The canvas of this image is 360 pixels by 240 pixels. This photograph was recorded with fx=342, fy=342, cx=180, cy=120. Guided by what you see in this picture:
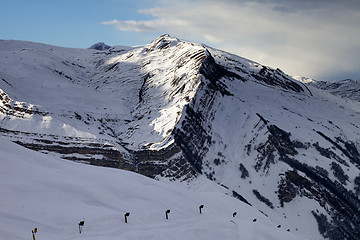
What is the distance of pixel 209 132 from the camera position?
8656 cm

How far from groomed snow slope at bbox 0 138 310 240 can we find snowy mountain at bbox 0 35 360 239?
45.0 meters

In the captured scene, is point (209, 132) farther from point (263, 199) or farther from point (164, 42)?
point (164, 42)

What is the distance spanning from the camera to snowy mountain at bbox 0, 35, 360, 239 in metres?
72.6

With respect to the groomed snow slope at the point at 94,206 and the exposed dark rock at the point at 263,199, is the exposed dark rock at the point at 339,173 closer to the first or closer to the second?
the exposed dark rock at the point at 263,199

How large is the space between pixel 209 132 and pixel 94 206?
69.0 m

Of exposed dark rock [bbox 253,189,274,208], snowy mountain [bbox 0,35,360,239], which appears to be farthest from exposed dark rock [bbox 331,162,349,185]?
exposed dark rock [bbox 253,189,274,208]

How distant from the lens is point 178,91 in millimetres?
93812

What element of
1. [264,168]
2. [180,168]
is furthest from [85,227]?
[264,168]

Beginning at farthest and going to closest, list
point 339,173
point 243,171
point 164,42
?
A: point 164,42 → point 339,173 → point 243,171

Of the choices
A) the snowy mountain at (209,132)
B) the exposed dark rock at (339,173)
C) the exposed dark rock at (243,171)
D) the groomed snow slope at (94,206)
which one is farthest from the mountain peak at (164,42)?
the groomed snow slope at (94,206)

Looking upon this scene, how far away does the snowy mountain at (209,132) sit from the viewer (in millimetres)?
72625

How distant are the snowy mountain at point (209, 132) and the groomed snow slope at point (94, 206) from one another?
45.0m

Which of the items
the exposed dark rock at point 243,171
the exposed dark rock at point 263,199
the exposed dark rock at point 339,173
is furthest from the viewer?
the exposed dark rock at point 339,173

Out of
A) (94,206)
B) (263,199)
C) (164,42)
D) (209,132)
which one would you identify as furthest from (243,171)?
(164,42)
